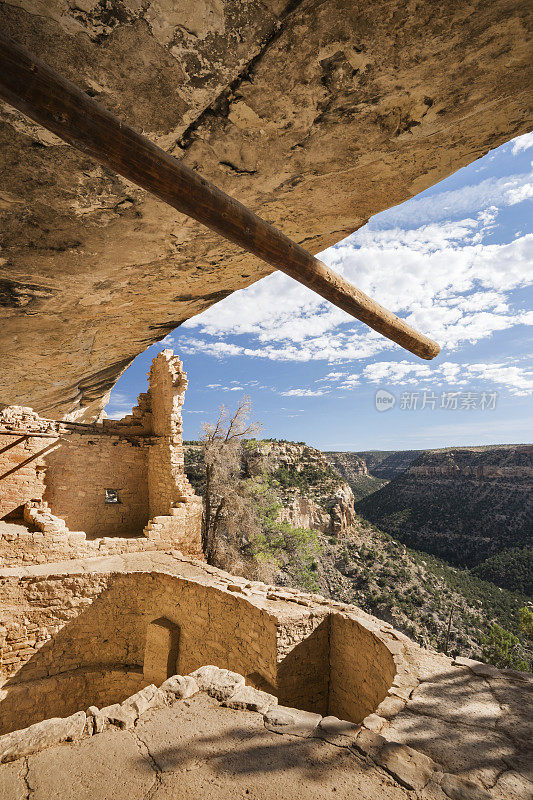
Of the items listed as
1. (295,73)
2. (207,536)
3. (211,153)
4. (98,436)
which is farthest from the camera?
(207,536)

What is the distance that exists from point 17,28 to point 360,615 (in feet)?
21.0

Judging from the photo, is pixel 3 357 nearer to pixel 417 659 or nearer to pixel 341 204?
pixel 341 204

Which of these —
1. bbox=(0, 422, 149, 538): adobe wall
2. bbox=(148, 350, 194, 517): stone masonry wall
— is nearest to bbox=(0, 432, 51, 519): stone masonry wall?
bbox=(0, 422, 149, 538): adobe wall

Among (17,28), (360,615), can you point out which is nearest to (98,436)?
(360,615)

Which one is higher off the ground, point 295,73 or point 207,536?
point 295,73

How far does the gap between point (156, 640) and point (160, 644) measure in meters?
0.12

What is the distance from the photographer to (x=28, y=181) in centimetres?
235

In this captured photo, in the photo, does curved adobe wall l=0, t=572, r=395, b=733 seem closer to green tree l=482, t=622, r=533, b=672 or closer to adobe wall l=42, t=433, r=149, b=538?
adobe wall l=42, t=433, r=149, b=538

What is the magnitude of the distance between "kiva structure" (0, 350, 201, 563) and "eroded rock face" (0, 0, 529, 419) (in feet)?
23.9

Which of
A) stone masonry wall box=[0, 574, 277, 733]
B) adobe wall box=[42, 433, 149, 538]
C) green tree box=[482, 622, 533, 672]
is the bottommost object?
green tree box=[482, 622, 533, 672]

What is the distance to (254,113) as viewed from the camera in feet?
6.94

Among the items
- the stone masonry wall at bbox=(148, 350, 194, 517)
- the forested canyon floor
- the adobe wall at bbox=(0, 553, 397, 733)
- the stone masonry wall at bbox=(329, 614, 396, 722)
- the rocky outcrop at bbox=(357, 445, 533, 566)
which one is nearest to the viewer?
the stone masonry wall at bbox=(329, 614, 396, 722)

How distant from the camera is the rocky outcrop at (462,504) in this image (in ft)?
132

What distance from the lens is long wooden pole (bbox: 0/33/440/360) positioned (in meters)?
1.46
